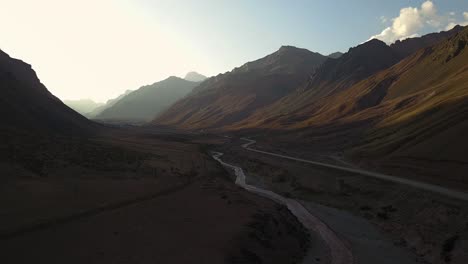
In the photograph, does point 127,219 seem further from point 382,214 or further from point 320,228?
point 382,214

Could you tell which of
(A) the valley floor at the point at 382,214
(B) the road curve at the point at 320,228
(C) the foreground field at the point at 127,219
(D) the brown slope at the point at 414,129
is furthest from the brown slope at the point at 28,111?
(D) the brown slope at the point at 414,129

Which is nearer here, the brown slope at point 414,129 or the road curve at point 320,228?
the road curve at point 320,228

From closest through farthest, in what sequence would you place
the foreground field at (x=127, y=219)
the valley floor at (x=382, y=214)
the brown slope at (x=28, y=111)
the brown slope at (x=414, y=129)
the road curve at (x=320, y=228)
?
the foreground field at (x=127, y=219) → the road curve at (x=320, y=228) → the valley floor at (x=382, y=214) → the brown slope at (x=414, y=129) → the brown slope at (x=28, y=111)

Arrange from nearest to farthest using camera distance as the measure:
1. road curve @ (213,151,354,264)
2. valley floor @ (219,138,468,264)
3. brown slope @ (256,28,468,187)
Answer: road curve @ (213,151,354,264) → valley floor @ (219,138,468,264) → brown slope @ (256,28,468,187)

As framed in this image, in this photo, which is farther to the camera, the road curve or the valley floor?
the valley floor

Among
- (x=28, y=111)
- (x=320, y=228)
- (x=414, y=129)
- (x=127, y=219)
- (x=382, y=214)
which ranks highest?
(x=28, y=111)

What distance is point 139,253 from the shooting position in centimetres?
2961

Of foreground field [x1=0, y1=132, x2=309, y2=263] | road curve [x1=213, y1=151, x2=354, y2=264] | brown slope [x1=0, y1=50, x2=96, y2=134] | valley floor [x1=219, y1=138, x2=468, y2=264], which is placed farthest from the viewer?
brown slope [x1=0, y1=50, x2=96, y2=134]

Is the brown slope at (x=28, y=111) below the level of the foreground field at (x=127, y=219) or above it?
A: above

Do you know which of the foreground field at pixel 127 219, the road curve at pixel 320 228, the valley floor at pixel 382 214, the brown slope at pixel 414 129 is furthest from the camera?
the brown slope at pixel 414 129

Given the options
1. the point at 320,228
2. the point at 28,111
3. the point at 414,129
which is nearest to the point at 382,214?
the point at 320,228

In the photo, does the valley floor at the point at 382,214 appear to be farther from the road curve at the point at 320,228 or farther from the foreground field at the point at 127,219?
the foreground field at the point at 127,219

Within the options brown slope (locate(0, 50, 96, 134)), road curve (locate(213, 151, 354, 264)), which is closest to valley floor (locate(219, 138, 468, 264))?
road curve (locate(213, 151, 354, 264))

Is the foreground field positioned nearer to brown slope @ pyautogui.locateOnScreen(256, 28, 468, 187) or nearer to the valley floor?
the valley floor
